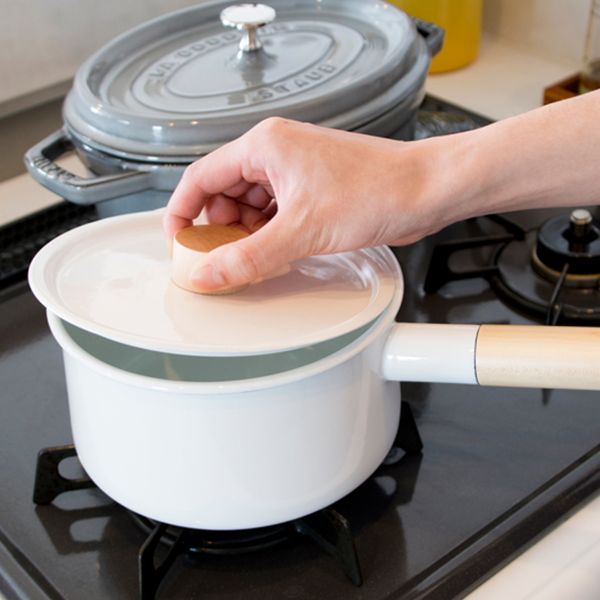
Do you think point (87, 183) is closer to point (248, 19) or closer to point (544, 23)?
point (248, 19)

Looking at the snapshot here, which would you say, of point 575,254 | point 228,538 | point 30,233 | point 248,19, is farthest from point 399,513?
point 30,233

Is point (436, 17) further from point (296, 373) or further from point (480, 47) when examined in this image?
point (296, 373)

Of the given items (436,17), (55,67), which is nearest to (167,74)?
(55,67)

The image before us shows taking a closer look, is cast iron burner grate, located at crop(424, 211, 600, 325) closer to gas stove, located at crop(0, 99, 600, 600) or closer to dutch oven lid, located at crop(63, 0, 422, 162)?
gas stove, located at crop(0, 99, 600, 600)

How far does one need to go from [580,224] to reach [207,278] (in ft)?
1.41

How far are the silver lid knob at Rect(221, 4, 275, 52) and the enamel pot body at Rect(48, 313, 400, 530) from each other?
1.12 ft

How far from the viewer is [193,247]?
45 centimetres

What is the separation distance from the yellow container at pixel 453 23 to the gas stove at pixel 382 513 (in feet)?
1.76

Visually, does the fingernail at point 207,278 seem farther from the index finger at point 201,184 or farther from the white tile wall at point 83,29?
the white tile wall at point 83,29

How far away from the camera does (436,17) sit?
104 cm

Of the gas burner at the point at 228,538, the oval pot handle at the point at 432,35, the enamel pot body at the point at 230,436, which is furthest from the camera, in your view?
the oval pot handle at the point at 432,35

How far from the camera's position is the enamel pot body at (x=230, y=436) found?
40cm

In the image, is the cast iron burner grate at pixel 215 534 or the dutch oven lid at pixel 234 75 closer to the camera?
the cast iron burner grate at pixel 215 534

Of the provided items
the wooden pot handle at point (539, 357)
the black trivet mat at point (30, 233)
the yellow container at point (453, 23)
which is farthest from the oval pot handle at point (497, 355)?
the yellow container at point (453, 23)
